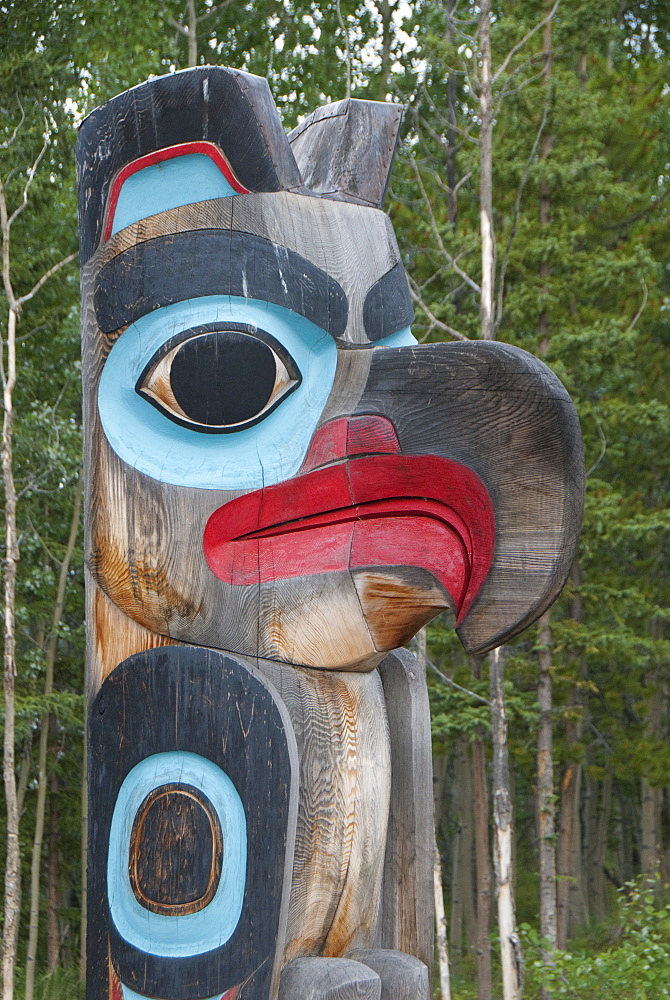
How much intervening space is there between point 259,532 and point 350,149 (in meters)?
1.20

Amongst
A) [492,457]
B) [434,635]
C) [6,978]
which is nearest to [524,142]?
[434,635]

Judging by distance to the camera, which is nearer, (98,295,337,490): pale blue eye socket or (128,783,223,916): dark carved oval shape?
(128,783,223,916): dark carved oval shape

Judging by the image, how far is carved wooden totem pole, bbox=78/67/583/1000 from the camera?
2.19 meters

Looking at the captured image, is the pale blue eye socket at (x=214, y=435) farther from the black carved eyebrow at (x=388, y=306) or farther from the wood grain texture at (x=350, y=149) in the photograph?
the wood grain texture at (x=350, y=149)

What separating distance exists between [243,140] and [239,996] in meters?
→ 1.90

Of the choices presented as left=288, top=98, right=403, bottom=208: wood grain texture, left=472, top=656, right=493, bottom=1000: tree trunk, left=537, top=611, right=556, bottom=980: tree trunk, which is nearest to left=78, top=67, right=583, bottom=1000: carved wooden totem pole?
left=288, top=98, right=403, bottom=208: wood grain texture

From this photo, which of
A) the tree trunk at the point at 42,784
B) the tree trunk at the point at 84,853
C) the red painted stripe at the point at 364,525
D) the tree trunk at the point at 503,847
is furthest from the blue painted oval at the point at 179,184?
the tree trunk at the point at 42,784

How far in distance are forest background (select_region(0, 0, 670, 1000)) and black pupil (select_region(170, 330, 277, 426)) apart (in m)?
6.42

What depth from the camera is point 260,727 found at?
2.23 meters

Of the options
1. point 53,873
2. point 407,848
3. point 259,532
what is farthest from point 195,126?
point 53,873

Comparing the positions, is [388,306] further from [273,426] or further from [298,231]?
[273,426]

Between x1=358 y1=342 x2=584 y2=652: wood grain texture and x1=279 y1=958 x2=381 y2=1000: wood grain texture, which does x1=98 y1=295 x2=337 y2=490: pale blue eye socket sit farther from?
x1=279 y1=958 x2=381 y2=1000: wood grain texture

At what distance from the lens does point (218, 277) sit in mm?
2449

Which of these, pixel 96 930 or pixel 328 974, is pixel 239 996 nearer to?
pixel 328 974
